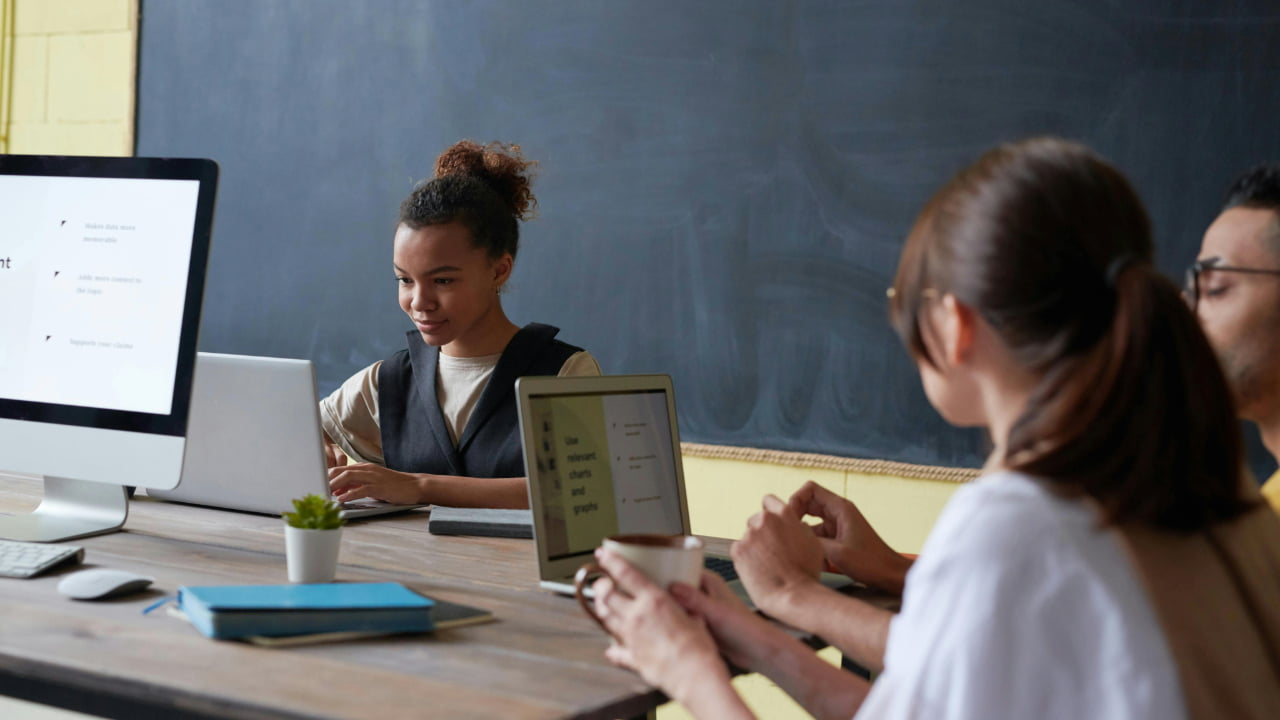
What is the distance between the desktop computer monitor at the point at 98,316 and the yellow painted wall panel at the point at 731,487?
5.40 feet

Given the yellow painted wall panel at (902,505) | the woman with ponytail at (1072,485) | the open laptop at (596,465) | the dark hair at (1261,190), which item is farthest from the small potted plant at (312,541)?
the yellow painted wall panel at (902,505)

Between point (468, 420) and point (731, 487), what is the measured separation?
0.86 m

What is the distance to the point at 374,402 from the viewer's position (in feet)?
8.41

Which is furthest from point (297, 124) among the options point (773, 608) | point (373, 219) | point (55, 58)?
point (773, 608)

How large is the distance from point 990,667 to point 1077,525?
111 mm

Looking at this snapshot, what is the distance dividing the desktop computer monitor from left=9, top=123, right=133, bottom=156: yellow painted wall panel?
245 cm

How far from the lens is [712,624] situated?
1142mm

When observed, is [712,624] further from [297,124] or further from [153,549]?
[297,124]

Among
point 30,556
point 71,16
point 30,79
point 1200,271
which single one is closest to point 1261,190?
point 1200,271

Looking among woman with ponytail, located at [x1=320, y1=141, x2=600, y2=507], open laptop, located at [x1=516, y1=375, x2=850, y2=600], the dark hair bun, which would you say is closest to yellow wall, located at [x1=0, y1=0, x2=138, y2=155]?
the dark hair bun

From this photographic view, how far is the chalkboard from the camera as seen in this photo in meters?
2.59

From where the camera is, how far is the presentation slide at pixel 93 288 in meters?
1.55

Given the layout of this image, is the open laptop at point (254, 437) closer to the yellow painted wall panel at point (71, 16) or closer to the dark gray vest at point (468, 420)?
the dark gray vest at point (468, 420)

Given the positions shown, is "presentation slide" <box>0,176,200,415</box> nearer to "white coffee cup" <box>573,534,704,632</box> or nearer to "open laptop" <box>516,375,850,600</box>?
"open laptop" <box>516,375,850,600</box>
